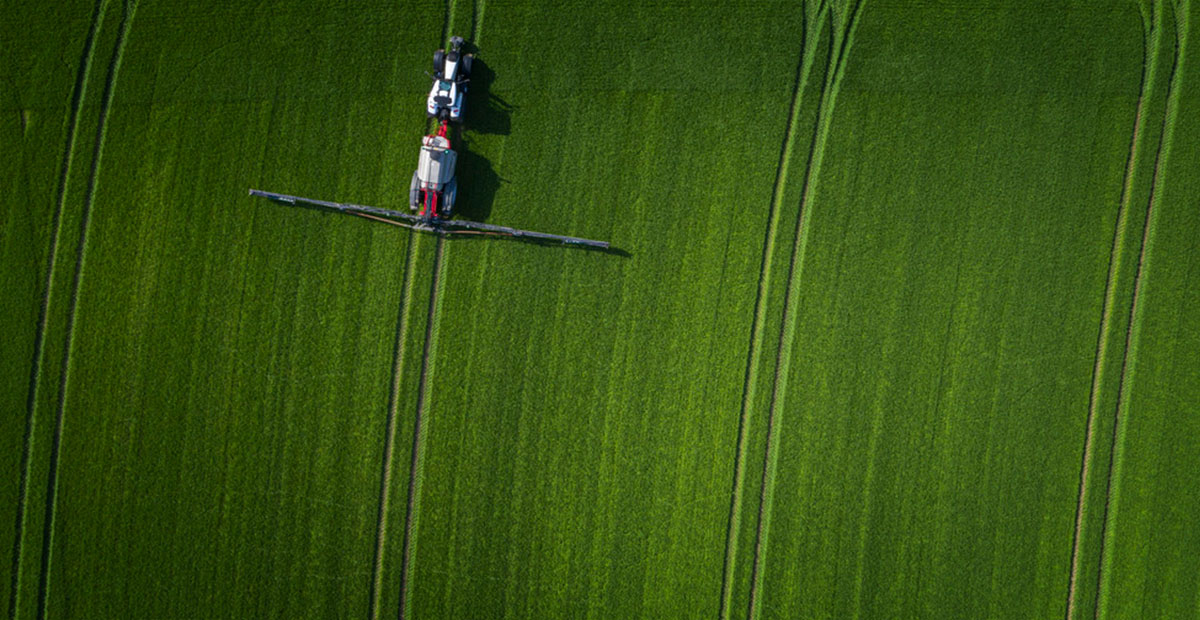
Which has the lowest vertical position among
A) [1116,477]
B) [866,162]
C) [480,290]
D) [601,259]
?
[1116,477]

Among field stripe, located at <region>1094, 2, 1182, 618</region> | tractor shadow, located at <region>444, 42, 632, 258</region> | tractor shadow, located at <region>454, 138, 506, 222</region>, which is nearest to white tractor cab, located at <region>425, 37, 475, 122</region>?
tractor shadow, located at <region>444, 42, 632, 258</region>

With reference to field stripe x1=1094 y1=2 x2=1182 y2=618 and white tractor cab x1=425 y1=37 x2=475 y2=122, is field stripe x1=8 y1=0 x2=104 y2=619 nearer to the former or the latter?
white tractor cab x1=425 y1=37 x2=475 y2=122

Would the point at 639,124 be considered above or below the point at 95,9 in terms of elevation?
below

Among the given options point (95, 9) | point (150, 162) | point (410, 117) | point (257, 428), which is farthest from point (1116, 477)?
point (95, 9)

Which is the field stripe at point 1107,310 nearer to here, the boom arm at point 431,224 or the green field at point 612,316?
the green field at point 612,316

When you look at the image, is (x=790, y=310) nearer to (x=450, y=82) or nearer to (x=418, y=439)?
(x=418, y=439)

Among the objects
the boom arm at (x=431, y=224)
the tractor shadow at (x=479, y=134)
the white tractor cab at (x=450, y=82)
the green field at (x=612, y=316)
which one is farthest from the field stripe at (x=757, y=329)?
the white tractor cab at (x=450, y=82)

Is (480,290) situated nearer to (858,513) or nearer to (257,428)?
(257,428)
